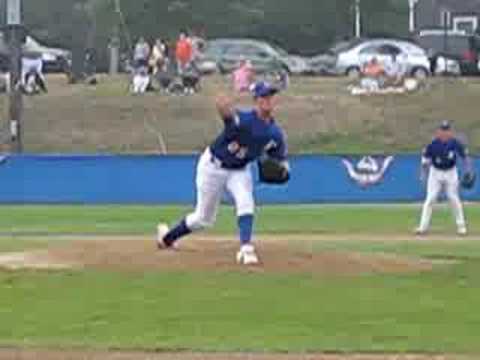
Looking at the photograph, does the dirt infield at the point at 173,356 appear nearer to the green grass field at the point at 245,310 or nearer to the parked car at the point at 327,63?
the green grass field at the point at 245,310

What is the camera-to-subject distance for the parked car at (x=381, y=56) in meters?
61.6

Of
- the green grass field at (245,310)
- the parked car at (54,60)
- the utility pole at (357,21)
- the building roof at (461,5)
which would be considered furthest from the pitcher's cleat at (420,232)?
the building roof at (461,5)

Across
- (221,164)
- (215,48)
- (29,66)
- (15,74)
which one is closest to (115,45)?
(215,48)

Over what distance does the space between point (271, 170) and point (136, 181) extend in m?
21.8

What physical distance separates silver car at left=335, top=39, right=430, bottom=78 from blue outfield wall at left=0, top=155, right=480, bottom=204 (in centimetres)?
2015

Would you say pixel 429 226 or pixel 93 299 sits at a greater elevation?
pixel 93 299

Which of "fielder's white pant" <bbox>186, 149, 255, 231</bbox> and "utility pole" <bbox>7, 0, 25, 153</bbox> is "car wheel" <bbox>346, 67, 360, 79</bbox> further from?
"fielder's white pant" <bbox>186, 149, 255, 231</bbox>

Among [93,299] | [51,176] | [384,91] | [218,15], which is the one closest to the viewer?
[93,299]

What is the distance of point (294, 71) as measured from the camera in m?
67.4

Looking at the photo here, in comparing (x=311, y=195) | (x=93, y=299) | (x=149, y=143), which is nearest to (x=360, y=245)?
(x=93, y=299)

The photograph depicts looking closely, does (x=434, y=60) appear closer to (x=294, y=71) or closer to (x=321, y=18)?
(x=294, y=71)

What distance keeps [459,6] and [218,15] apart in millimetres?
12672

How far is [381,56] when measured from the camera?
6166cm

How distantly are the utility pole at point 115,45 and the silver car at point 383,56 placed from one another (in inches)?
385
